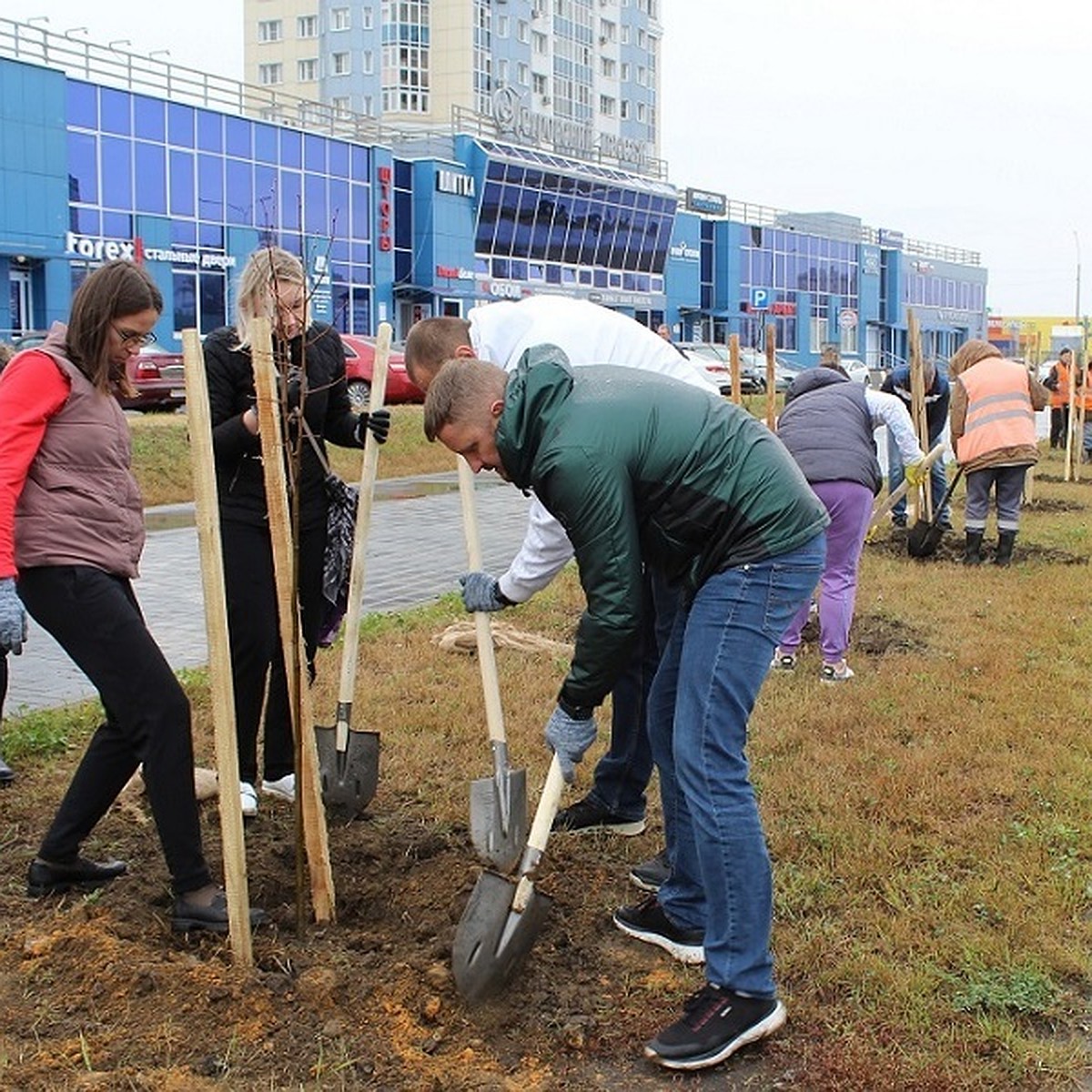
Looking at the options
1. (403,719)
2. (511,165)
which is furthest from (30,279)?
(403,719)

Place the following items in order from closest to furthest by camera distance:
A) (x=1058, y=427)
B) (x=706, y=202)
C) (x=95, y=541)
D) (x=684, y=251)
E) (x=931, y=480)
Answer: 1. (x=95, y=541)
2. (x=931, y=480)
3. (x=1058, y=427)
4. (x=684, y=251)
5. (x=706, y=202)

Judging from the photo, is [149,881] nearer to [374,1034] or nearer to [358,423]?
[374,1034]

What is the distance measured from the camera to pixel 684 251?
66.7m

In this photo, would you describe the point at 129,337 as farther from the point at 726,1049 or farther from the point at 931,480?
the point at 931,480

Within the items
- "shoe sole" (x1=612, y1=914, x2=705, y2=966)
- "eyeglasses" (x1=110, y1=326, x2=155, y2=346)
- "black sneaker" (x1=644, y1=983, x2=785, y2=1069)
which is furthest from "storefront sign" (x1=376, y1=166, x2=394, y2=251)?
"black sneaker" (x1=644, y1=983, x2=785, y2=1069)

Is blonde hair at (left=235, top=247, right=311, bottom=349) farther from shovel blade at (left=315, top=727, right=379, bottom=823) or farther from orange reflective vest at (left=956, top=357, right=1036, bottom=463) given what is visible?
orange reflective vest at (left=956, top=357, right=1036, bottom=463)

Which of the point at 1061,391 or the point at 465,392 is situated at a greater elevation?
the point at 465,392

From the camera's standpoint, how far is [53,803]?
197 inches

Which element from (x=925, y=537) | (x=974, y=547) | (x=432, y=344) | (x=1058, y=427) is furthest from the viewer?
(x=1058, y=427)

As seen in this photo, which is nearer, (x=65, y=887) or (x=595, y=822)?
(x=65, y=887)

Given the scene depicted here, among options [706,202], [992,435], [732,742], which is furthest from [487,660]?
[706,202]

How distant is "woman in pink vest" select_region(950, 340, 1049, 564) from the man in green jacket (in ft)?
25.8

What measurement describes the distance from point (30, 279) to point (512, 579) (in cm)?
3442

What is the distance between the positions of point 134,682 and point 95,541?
397mm
